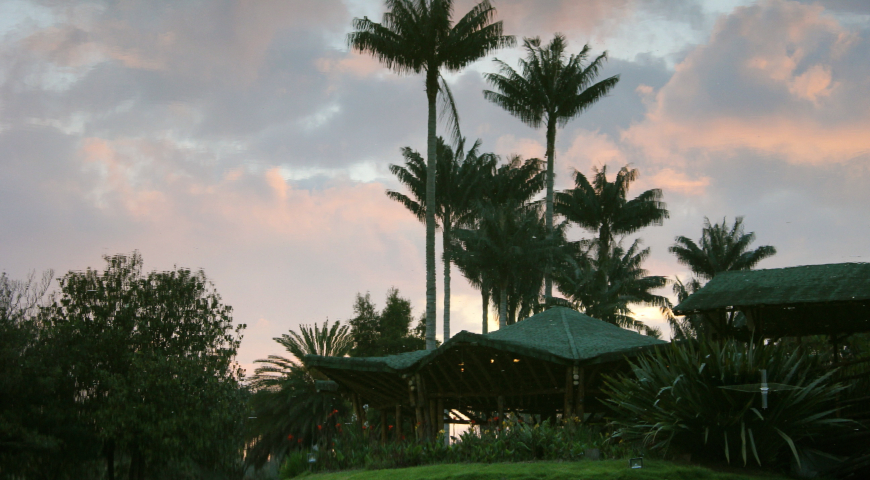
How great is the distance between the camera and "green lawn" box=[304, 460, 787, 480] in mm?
14281

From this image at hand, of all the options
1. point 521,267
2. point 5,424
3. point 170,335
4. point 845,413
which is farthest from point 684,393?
point 521,267

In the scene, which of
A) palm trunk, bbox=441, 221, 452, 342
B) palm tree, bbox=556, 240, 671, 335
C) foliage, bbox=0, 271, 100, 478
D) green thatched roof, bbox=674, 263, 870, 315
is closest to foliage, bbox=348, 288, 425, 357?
palm trunk, bbox=441, 221, 452, 342

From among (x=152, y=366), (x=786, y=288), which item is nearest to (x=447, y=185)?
(x=152, y=366)

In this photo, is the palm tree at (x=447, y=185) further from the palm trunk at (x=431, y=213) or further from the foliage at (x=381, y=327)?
the palm trunk at (x=431, y=213)

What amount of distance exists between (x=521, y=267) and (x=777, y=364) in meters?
30.5

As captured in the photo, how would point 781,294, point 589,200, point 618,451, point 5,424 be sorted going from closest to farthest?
point 618,451 → point 781,294 → point 5,424 → point 589,200

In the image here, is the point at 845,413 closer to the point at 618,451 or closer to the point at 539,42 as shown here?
the point at 618,451

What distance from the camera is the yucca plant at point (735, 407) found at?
594 inches

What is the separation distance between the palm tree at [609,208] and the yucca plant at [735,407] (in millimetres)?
43471

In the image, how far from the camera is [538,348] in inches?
851

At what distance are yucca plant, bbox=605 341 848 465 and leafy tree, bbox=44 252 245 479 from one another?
2181cm

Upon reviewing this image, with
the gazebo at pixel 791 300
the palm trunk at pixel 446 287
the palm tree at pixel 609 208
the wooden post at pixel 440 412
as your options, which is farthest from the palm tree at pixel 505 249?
the gazebo at pixel 791 300

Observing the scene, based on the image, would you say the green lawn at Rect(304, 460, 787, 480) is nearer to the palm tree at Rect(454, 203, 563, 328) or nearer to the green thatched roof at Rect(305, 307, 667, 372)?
the green thatched roof at Rect(305, 307, 667, 372)

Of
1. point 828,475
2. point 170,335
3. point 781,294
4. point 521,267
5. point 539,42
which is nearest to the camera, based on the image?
point 828,475
